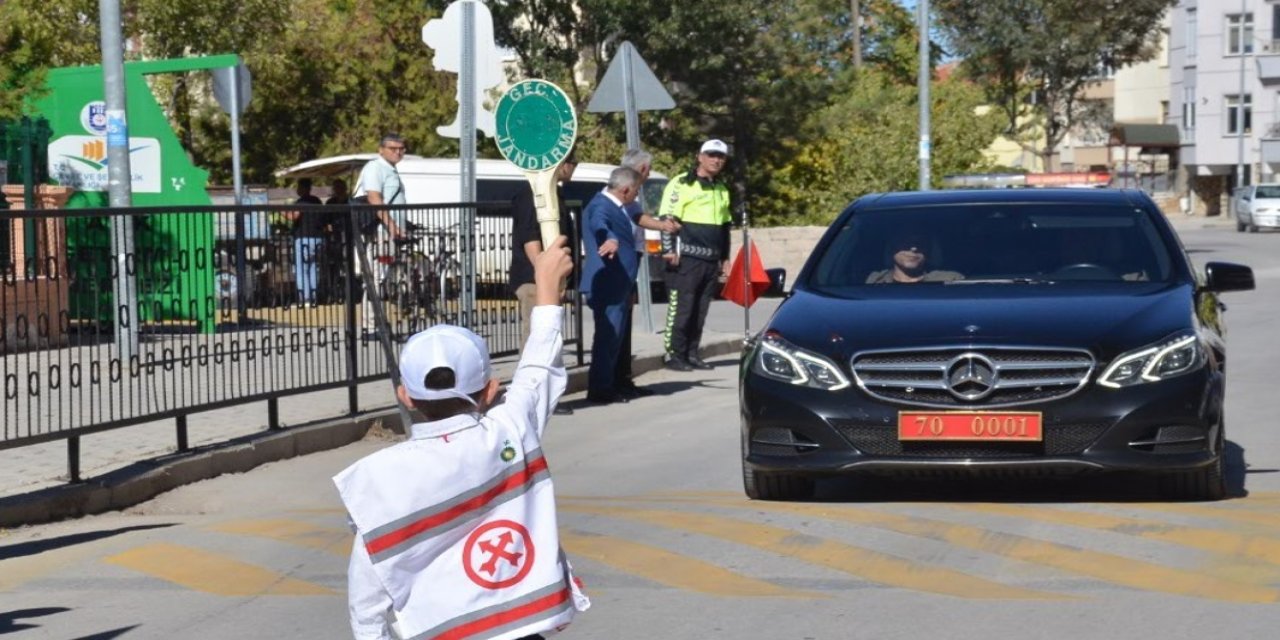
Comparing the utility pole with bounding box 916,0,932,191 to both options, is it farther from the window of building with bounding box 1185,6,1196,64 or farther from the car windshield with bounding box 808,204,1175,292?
the window of building with bounding box 1185,6,1196,64

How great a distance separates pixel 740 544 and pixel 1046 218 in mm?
2913

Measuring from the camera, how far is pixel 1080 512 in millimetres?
9102

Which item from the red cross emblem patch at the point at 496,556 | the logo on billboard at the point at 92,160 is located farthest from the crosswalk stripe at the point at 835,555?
the logo on billboard at the point at 92,160

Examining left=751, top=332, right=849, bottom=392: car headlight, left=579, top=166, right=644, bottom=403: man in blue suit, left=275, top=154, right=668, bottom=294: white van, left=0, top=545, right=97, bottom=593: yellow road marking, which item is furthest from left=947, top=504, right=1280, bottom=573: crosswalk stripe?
left=275, top=154, right=668, bottom=294: white van

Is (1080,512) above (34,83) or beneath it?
beneath

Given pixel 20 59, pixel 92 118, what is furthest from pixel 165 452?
pixel 92 118

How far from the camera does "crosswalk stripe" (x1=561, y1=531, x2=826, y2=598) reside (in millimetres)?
7500

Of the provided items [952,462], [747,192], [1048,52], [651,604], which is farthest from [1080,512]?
[1048,52]

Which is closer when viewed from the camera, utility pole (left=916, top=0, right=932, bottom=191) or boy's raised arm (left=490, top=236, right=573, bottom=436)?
boy's raised arm (left=490, top=236, right=573, bottom=436)

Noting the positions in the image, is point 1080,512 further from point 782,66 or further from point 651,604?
point 782,66

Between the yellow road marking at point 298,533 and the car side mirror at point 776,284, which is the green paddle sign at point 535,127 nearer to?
the car side mirror at point 776,284

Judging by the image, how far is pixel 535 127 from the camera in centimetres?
1628

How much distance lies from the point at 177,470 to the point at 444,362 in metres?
7.01

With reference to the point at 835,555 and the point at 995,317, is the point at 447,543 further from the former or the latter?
the point at 995,317
